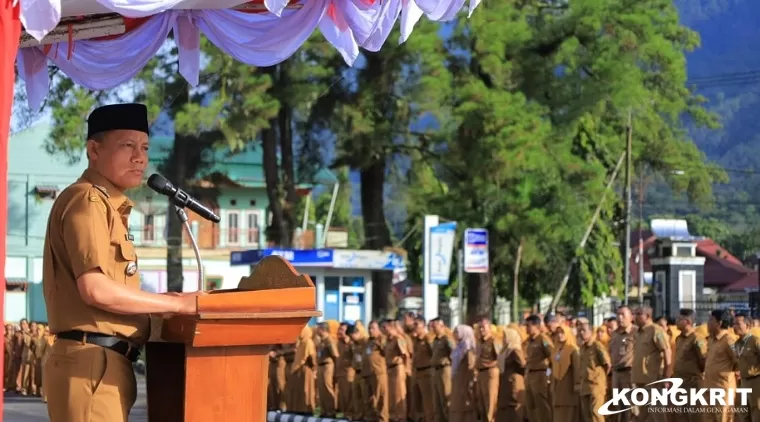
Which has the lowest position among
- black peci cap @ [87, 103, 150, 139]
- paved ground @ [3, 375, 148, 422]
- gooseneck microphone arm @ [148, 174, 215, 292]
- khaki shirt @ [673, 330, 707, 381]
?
paved ground @ [3, 375, 148, 422]

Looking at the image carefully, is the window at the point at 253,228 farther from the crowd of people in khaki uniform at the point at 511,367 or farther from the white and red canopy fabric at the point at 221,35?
the white and red canopy fabric at the point at 221,35

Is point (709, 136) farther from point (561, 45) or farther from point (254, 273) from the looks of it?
point (254, 273)

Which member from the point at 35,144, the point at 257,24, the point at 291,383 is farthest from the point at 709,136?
the point at 257,24

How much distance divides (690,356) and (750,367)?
1.11 meters

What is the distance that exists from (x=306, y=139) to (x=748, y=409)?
20989 millimetres

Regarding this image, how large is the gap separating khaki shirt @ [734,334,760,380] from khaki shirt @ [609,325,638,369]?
6.50ft

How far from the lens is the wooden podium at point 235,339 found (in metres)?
3.90

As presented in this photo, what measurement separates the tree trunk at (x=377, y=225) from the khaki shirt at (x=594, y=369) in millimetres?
16240

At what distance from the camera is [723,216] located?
123062mm

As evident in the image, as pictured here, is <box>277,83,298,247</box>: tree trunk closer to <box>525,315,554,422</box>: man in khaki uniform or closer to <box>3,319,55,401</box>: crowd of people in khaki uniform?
A: <box>3,319,55,401</box>: crowd of people in khaki uniform

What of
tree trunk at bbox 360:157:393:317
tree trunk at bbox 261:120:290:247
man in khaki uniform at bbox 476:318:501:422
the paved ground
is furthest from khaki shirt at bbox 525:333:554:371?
tree trunk at bbox 261:120:290:247

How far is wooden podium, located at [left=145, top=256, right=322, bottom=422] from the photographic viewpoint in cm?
390

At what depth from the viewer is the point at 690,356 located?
639 inches

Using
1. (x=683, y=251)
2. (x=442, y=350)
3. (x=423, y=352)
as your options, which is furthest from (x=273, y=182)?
(x=442, y=350)
